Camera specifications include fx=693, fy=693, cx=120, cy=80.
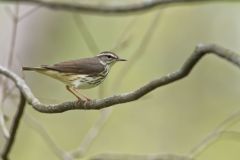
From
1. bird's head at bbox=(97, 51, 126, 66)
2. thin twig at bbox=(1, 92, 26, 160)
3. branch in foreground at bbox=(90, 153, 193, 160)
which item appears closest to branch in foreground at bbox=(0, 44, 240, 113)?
thin twig at bbox=(1, 92, 26, 160)

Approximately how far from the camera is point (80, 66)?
393cm

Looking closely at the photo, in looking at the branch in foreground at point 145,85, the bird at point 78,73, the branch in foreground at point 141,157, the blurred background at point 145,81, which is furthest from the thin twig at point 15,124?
the blurred background at point 145,81

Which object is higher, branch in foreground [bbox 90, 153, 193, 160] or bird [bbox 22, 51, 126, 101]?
bird [bbox 22, 51, 126, 101]

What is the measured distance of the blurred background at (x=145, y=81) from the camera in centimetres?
807

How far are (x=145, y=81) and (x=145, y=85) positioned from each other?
6497 mm

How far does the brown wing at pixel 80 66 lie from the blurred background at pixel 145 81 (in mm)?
3105

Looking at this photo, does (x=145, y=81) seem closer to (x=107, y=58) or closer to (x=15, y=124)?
(x=107, y=58)

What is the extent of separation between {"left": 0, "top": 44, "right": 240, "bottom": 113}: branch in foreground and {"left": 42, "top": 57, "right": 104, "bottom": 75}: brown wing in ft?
0.79

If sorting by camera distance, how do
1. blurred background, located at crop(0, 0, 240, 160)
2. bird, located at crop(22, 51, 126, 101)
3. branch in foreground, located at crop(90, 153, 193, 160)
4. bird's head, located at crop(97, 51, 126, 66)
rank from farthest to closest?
blurred background, located at crop(0, 0, 240, 160)
bird's head, located at crop(97, 51, 126, 66)
branch in foreground, located at crop(90, 153, 193, 160)
bird, located at crop(22, 51, 126, 101)

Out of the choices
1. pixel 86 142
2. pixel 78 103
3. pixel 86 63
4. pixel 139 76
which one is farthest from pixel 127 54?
pixel 78 103

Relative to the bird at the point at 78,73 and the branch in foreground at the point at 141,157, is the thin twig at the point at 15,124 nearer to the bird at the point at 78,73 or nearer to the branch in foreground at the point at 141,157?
the bird at the point at 78,73

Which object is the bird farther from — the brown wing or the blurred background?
the blurred background

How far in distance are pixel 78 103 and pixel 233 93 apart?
6.66m

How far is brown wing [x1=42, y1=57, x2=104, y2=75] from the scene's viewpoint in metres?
3.89
